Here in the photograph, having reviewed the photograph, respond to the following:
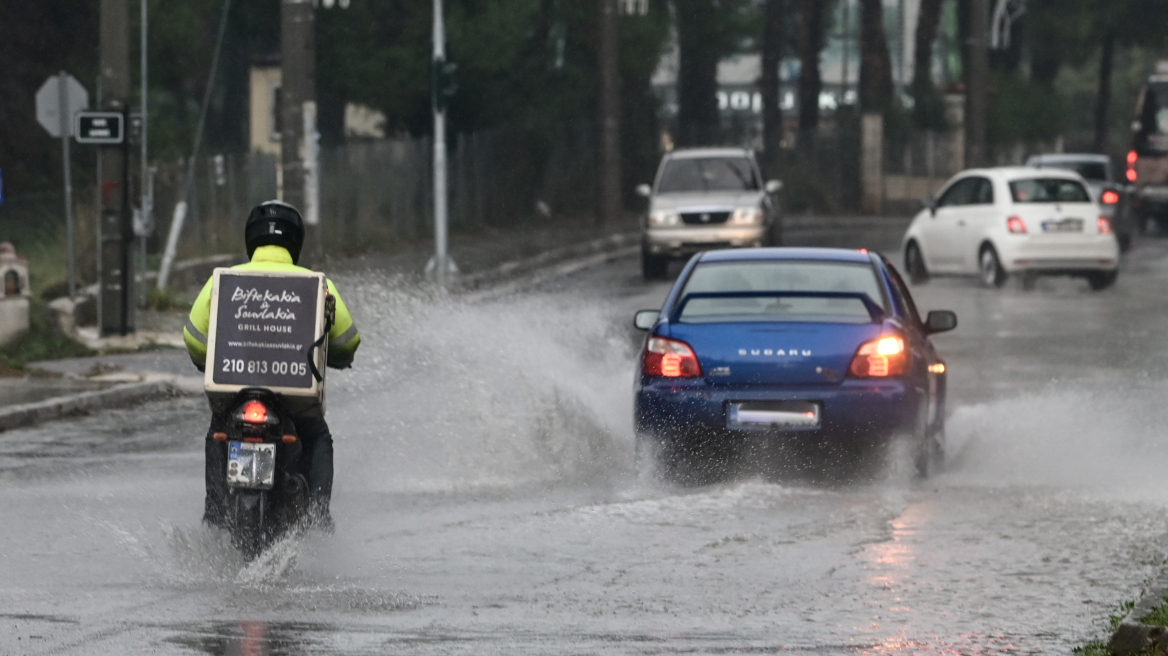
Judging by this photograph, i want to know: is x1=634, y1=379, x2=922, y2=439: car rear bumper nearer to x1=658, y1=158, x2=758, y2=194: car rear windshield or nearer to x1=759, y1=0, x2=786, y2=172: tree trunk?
x1=658, y1=158, x2=758, y2=194: car rear windshield

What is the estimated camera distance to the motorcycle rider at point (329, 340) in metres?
8.52

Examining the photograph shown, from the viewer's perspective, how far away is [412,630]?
746 cm

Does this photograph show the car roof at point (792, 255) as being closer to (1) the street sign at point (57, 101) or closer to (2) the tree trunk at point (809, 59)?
(1) the street sign at point (57, 101)

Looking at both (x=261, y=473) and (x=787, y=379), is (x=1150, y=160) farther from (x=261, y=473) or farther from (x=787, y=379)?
(x=261, y=473)

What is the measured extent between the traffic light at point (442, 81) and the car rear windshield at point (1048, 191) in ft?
26.5

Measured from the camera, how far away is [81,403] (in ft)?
51.8

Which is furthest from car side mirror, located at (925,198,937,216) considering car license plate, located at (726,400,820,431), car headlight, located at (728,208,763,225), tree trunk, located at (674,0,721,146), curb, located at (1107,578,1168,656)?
tree trunk, located at (674,0,721,146)

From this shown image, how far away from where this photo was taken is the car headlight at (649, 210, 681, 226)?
101 ft

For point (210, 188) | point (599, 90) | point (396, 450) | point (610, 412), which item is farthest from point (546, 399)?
point (599, 90)

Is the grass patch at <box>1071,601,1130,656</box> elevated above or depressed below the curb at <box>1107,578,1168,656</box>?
below

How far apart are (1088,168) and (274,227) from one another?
31.4 meters

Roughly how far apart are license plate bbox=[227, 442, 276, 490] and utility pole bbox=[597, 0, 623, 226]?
3360 cm

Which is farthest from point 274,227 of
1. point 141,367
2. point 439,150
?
point 439,150

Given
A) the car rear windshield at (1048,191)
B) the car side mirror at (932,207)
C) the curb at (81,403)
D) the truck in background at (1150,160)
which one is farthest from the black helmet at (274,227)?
the truck in background at (1150,160)
